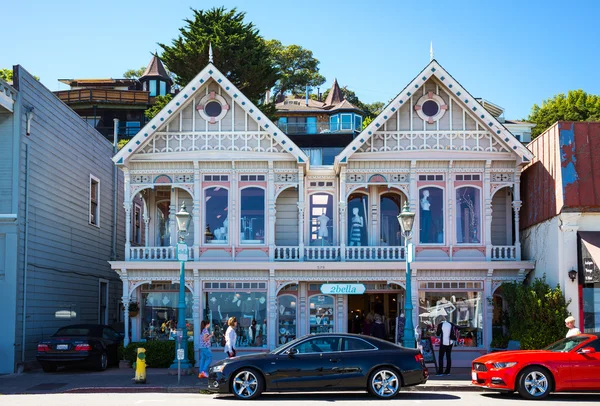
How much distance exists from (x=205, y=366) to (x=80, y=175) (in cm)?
1236

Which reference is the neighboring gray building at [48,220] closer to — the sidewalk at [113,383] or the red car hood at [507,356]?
the sidewalk at [113,383]

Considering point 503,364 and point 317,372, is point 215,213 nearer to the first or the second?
point 317,372

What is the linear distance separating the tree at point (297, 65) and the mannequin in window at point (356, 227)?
60596 millimetres

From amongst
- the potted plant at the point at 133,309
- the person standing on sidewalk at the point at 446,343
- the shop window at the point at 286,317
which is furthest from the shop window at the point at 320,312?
the potted plant at the point at 133,309

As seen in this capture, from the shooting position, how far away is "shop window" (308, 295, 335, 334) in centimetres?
2681

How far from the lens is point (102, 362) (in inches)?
961

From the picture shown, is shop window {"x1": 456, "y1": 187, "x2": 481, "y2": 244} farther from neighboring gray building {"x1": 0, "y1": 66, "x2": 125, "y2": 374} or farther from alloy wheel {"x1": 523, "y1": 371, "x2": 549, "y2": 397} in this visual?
neighboring gray building {"x1": 0, "y1": 66, "x2": 125, "y2": 374}

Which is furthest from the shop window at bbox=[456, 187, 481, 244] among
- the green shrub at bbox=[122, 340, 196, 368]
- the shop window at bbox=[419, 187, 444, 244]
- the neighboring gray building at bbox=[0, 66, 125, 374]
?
the neighboring gray building at bbox=[0, 66, 125, 374]

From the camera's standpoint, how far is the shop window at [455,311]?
26344 mm

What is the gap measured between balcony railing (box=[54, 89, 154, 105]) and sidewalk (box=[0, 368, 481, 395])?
44.3 metres

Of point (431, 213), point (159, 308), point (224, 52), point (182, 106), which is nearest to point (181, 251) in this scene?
point (159, 308)

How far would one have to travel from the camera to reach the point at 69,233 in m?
29.1

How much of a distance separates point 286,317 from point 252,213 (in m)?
3.65

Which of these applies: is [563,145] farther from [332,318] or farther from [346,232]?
[332,318]
